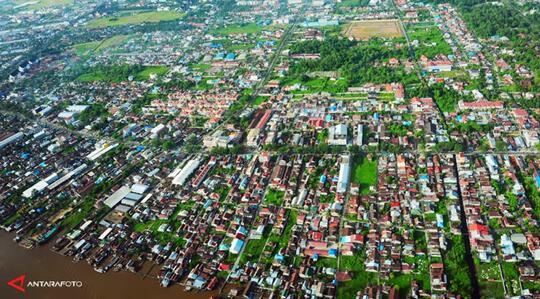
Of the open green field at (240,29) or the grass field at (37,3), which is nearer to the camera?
the open green field at (240,29)

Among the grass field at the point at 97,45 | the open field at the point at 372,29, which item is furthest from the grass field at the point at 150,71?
the open field at the point at 372,29

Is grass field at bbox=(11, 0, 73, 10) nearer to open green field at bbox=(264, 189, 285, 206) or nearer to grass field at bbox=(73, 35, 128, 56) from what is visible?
grass field at bbox=(73, 35, 128, 56)

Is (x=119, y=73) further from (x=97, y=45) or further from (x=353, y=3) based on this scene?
(x=353, y=3)

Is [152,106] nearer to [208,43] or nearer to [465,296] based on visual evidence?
[208,43]

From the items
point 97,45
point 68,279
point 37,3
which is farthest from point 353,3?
point 37,3

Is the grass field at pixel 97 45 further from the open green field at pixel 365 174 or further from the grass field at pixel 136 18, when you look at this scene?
the open green field at pixel 365 174
